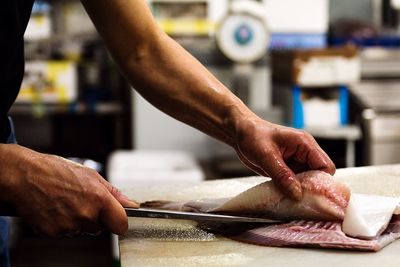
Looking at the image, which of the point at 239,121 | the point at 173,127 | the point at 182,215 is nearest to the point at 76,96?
the point at 173,127

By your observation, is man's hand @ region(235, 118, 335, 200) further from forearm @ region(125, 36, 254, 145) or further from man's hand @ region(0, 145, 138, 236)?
man's hand @ region(0, 145, 138, 236)

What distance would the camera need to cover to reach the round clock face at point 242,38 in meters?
3.96

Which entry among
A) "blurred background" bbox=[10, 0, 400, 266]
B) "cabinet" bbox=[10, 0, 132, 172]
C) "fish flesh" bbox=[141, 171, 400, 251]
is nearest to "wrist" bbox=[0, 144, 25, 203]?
"fish flesh" bbox=[141, 171, 400, 251]

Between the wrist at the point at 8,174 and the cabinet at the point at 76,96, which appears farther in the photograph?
the cabinet at the point at 76,96

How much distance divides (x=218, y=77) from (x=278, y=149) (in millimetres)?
2846

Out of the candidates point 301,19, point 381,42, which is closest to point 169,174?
point 301,19

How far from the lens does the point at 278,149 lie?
1.40 meters

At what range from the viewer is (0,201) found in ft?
3.75

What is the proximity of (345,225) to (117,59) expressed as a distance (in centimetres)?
76

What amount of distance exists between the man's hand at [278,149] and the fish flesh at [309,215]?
0.05 meters

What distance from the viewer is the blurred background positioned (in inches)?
150

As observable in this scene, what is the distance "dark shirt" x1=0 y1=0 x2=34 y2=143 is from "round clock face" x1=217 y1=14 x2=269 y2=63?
8.13 ft

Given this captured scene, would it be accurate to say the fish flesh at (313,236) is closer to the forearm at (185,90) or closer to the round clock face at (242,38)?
the forearm at (185,90)

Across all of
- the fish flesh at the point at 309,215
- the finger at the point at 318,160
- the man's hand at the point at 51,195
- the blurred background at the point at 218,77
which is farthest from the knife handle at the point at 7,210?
the blurred background at the point at 218,77
